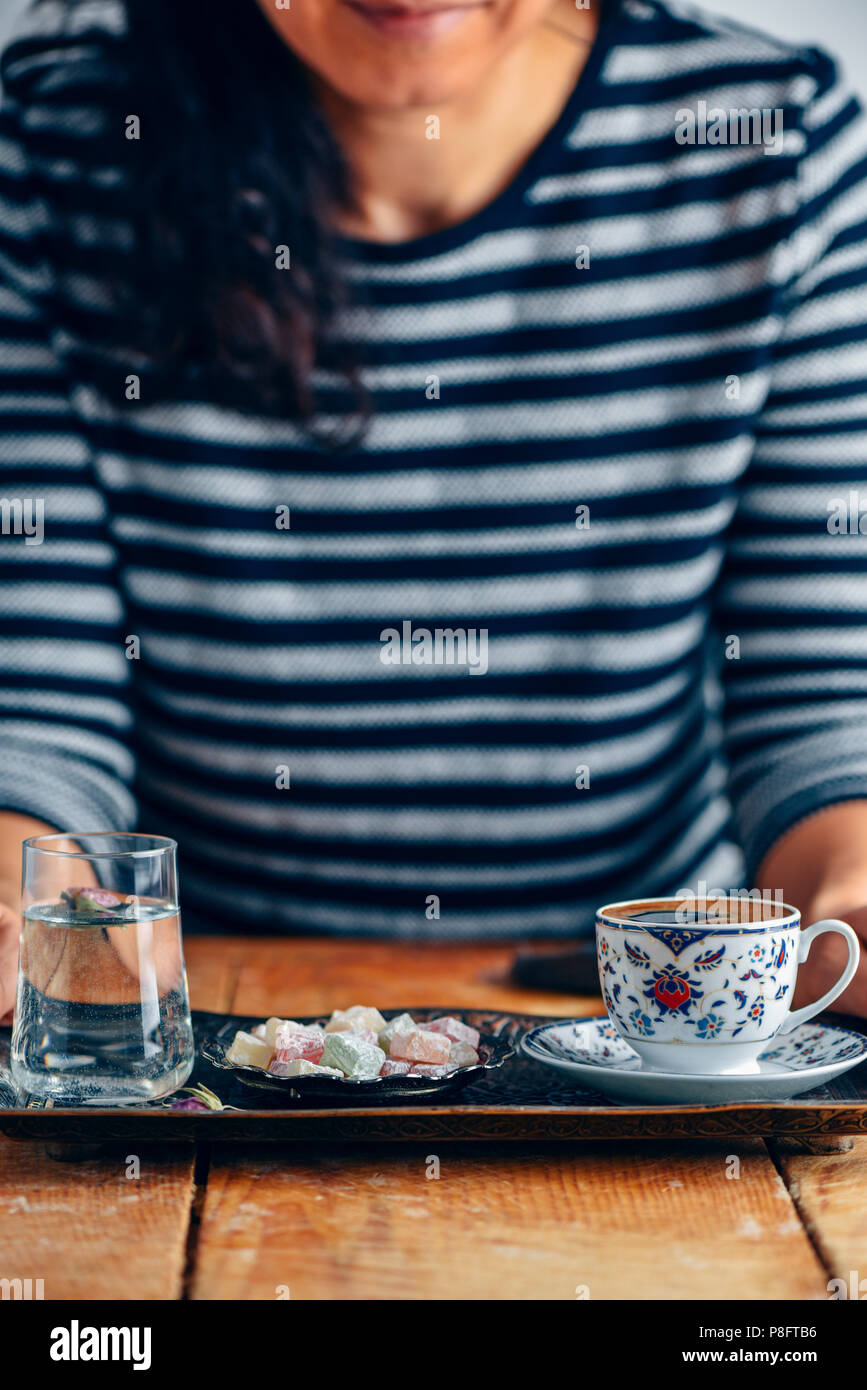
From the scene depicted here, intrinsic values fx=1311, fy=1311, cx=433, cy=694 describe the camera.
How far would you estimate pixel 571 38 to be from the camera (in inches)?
41.1

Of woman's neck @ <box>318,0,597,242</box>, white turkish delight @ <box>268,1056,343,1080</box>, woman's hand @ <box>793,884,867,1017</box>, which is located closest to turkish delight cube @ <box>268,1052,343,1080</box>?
white turkish delight @ <box>268,1056,343,1080</box>

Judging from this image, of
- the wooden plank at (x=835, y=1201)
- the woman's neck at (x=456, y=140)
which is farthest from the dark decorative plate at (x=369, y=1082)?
the woman's neck at (x=456, y=140)

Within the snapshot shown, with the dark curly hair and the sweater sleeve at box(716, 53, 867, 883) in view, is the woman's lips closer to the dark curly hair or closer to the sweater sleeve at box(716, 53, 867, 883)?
the dark curly hair

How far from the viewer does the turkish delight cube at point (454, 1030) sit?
0.56m

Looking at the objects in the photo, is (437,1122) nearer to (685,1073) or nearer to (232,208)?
(685,1073)

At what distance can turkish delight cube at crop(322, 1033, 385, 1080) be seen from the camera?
527mm

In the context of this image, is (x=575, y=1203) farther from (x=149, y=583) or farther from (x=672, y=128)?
(x=672, y=128)

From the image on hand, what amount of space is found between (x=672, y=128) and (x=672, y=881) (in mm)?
615

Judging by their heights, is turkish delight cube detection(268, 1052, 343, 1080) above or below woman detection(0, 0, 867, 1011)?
below

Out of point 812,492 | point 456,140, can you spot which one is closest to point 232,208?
point 456,140

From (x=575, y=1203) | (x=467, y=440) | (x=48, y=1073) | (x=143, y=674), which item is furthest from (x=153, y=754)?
(x=575, y=1203)

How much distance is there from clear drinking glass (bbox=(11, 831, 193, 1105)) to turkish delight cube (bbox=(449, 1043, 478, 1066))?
0.11m

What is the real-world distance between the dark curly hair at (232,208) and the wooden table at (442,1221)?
658 mm
